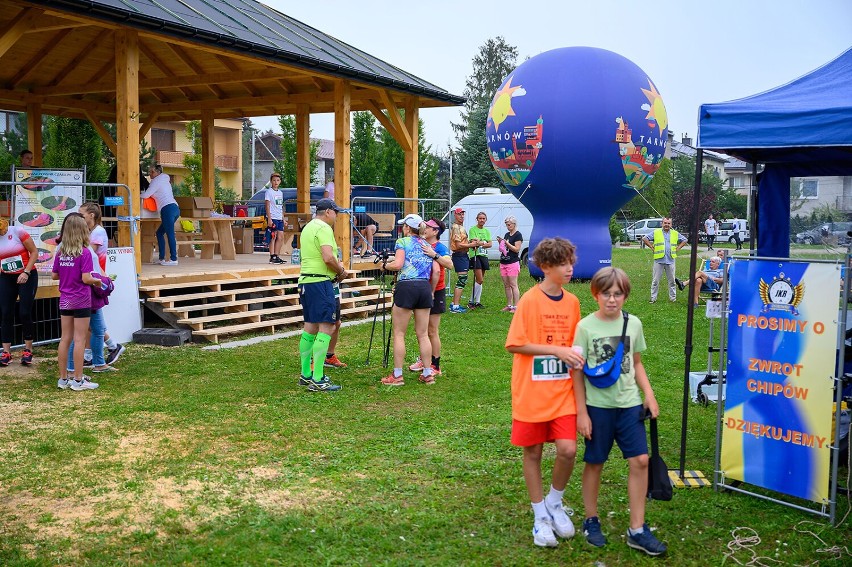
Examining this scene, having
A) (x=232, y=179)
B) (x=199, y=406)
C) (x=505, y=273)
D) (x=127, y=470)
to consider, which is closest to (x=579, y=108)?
(x=505, y=273)

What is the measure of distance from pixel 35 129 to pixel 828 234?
1616 cm

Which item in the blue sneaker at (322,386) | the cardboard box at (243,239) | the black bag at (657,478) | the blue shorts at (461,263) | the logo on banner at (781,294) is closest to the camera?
the black bag at (657,478)

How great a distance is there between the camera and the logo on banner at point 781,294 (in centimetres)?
535

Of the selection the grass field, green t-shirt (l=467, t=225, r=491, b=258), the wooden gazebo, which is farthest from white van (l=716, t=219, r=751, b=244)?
the grass field

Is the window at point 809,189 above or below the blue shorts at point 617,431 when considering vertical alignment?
above

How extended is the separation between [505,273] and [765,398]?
10242 mm

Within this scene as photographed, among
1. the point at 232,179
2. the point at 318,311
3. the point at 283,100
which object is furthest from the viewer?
the point at 232,179

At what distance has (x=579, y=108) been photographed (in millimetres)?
19781

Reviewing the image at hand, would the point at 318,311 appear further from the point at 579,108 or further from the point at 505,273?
the point at 579,108

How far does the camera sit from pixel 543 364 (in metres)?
4.65

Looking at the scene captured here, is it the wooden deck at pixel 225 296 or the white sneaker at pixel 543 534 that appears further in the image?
the wooden deck at pixel 225 296

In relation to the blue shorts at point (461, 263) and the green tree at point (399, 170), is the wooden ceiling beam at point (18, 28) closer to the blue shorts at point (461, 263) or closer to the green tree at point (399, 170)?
the blue shorts at point (461, 263)

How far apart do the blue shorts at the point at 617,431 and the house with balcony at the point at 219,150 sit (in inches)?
2156

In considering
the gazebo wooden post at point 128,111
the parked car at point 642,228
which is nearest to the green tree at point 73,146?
the gazebo wooden post at point 128,111
